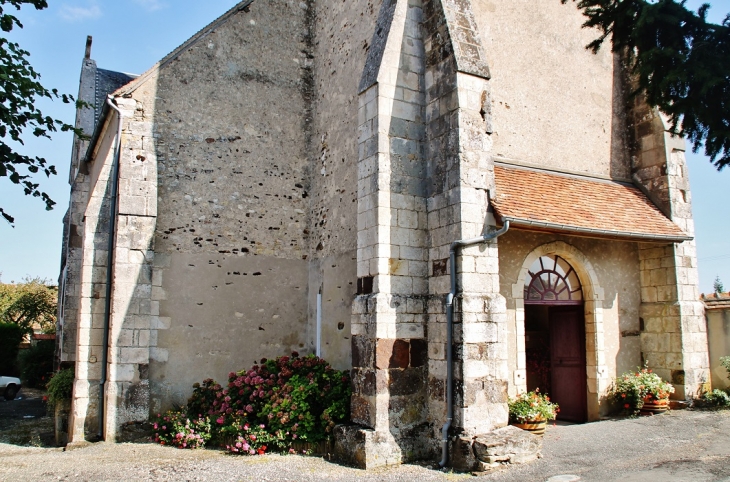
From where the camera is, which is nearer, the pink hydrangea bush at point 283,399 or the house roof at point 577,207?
the pink hydrangea bush at point 283,399

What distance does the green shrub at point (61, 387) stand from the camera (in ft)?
30.7

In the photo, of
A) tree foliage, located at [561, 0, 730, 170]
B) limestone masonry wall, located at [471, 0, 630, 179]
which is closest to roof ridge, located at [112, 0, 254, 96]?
limestone masonry wall, located at [471, 0, 630, 179]

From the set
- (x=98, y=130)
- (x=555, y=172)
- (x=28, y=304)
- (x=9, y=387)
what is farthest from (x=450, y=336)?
(x=28, y=304)

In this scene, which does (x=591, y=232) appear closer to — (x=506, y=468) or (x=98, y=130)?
(x=506, y=468)

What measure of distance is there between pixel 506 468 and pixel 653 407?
3812 millimetres

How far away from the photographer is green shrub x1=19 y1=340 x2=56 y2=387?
17.0 m

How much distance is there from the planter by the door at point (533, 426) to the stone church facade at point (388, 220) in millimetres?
757

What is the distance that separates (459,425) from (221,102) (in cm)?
621

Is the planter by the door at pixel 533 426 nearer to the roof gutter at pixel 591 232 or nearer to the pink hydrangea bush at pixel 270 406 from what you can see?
the pink hydrangea bush at pixel 270 406

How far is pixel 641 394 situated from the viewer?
29.2 feet

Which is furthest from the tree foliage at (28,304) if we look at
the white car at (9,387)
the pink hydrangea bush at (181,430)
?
the pink hydrangea bush at (181,430)

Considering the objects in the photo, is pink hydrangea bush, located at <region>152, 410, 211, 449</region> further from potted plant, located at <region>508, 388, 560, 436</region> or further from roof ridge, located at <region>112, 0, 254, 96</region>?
roof ridge, located at <region>112, 0, 254, 96</region>

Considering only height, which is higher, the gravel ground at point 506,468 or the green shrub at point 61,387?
the green shrub at point 61,387

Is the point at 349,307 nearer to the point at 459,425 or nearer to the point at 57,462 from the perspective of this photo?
the point at 459,425
